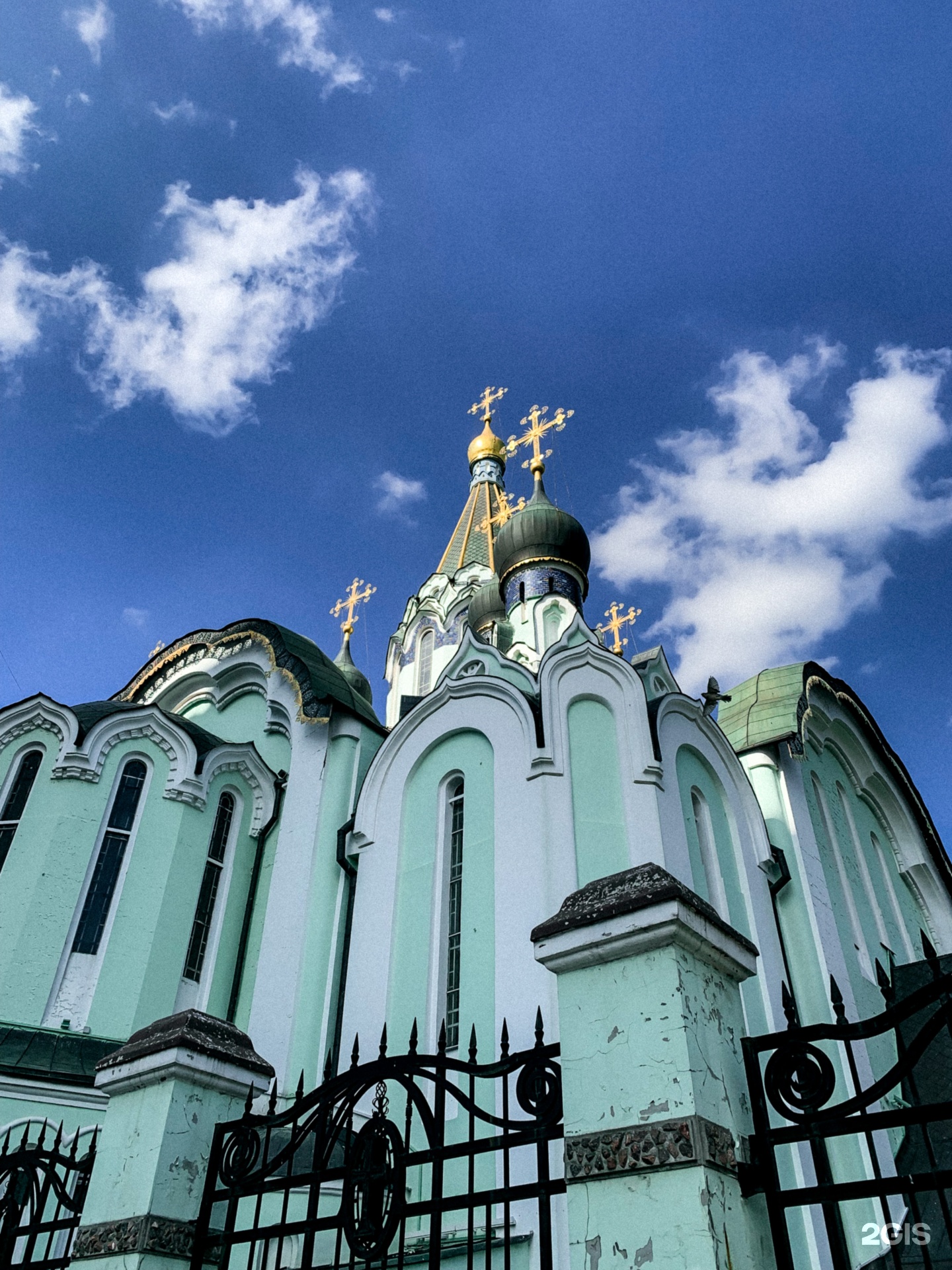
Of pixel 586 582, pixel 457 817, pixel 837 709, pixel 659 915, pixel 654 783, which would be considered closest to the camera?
pixel 659 915

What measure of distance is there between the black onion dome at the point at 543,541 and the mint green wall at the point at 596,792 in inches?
344

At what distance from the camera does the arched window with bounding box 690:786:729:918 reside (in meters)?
10.0

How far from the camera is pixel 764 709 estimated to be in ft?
42.6

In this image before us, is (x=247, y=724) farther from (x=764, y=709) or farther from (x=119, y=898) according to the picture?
(x=764, y=709)

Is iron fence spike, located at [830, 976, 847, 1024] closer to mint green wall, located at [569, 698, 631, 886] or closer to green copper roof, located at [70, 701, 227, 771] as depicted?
mint green wall, located at [569, 698, 631, 886]

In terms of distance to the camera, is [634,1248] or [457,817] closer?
[634,1248]

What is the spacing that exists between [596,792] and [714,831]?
68.4 inches

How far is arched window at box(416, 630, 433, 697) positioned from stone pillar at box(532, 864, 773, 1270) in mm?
21539

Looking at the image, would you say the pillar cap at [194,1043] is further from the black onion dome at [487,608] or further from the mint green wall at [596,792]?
the black onion dome at [487,608]

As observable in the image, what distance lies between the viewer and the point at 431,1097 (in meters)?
8.98

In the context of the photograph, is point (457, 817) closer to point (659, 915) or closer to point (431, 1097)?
point (431, 1097)

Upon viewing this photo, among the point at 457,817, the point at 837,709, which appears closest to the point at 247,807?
the point at 457,817

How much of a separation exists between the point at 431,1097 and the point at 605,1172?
6571 millimetres

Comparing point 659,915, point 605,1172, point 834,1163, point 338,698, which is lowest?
point 605,1172
